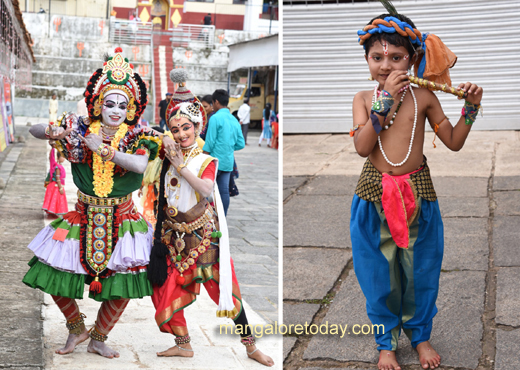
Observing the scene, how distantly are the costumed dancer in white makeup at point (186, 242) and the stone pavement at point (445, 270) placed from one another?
1.65 ft

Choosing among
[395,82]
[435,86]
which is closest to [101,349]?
[395,82]

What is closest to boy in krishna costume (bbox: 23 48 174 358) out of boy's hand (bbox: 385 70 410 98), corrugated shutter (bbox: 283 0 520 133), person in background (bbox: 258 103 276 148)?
boy's hand (bbox: 385 70 410 98)

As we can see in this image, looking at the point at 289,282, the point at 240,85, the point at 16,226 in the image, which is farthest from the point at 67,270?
the point at 240,85

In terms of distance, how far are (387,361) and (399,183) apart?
95 cm

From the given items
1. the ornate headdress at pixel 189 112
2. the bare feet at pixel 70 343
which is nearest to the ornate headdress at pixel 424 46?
the ornate headdress at pixel 189 112

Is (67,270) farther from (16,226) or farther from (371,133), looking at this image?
(16,226)

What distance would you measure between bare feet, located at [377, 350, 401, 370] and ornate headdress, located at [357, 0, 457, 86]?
1.47 meters

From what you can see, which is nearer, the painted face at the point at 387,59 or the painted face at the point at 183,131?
the painted face at the point at 387,59

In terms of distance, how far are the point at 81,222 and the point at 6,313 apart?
1.10 meters

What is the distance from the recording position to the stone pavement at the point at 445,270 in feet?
10.8

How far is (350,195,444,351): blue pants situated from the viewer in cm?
317

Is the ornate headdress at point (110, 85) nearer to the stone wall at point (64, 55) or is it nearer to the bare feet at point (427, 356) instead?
the bare feet at point (427, 356)

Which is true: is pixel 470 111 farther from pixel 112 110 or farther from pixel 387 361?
pixel 112 110

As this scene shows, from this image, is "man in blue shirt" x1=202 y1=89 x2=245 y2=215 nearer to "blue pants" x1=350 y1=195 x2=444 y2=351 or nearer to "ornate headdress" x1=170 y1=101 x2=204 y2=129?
"ornate headdress" x1=170 y1=101 x2=204 y2=129
